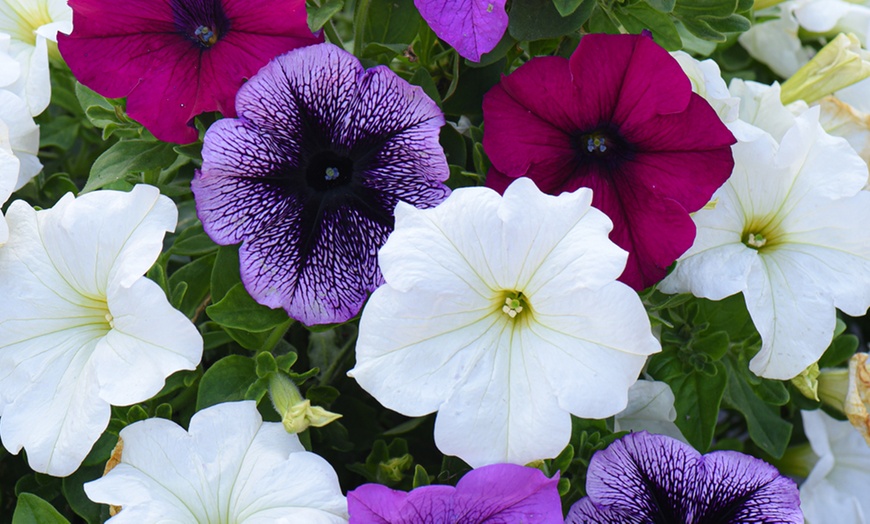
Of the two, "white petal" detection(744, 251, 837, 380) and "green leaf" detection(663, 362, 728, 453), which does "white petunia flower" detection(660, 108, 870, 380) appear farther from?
"green leaf" detection(663, 362, 728, 453)

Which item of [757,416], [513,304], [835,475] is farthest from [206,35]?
[835,475]

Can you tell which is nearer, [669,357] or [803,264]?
[803,264]

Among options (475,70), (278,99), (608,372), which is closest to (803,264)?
(608,372)

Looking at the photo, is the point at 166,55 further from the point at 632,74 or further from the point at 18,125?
the point at 632,74

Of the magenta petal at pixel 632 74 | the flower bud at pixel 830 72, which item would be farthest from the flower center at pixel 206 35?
the flower bud at pixel 830 72

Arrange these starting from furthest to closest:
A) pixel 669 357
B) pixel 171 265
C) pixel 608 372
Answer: pixel 171 265, pixel 669 357, pixel 608 372

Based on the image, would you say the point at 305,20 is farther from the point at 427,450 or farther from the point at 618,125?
the point at 427,450
